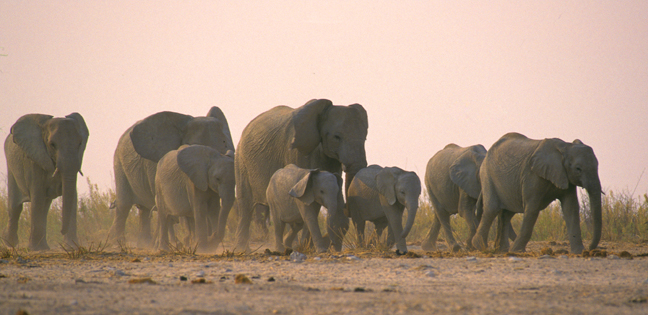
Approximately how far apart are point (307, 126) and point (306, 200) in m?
1.49

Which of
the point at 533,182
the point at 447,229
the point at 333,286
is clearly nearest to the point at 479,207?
the point at 447,229

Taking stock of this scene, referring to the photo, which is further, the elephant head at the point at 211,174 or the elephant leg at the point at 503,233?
the elephant head at the point at 211,174

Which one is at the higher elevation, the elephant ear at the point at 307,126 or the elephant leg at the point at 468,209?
the elephant ear at the point at 307,126

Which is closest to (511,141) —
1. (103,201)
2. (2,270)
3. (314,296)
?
(314,296)

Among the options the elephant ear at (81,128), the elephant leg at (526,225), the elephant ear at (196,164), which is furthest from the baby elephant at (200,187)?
the elephant leg at (526,225)

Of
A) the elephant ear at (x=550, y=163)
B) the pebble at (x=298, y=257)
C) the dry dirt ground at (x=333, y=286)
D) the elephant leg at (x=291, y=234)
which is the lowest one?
the dry dirt ground at (x=333, y=286)

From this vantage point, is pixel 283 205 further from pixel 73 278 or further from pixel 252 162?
pixel 73 278

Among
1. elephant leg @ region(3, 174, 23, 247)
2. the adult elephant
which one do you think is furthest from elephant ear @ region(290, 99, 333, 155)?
elephant leg @ region(3, 174, 23, 247)

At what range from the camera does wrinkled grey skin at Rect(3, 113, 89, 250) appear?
11.7 metres

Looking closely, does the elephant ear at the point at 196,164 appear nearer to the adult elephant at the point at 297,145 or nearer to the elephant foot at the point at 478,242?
the adult elephant at the point at 297,145

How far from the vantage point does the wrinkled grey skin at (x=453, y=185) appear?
1053 cm

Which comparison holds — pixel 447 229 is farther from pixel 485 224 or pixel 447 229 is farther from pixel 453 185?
pixel 485 224

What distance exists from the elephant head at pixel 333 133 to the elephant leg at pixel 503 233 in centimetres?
213

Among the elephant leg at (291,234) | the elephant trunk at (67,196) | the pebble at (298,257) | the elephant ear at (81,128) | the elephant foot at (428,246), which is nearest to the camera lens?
the pebble at (298,257)
